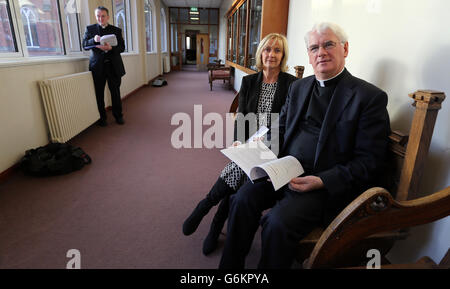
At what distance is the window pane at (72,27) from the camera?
3.94 metres

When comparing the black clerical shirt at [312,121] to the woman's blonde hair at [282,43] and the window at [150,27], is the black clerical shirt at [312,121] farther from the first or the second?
the window at [150,27]

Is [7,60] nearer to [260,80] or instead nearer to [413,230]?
[260,80]

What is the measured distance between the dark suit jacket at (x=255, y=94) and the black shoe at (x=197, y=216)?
54 cm

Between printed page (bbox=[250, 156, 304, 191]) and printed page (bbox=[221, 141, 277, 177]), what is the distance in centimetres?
5

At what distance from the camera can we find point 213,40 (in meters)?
17.6

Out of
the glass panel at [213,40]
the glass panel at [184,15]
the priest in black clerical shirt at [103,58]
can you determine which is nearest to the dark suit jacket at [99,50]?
the priest in black clerical shirt at [103,58]

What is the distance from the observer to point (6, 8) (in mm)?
2674

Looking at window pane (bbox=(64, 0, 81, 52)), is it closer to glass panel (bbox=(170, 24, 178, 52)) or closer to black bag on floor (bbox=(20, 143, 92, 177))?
black bag on floor (bbox=(20, 143, 92, 177))

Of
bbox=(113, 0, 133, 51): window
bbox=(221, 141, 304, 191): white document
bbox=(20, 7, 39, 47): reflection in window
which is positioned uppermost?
Answer: bbox=(113, 0, 133, 51): window

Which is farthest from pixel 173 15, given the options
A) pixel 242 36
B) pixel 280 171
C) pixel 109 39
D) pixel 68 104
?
pixel 280 171

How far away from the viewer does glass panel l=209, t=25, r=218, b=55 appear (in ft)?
56.9

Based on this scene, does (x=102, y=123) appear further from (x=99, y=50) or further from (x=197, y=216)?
(x=197, y=216)

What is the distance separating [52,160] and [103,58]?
1990 millimetres

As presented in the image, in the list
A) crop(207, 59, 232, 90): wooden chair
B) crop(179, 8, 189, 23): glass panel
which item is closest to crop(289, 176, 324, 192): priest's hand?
crop(207, 59, 232, 90): wooden chair
